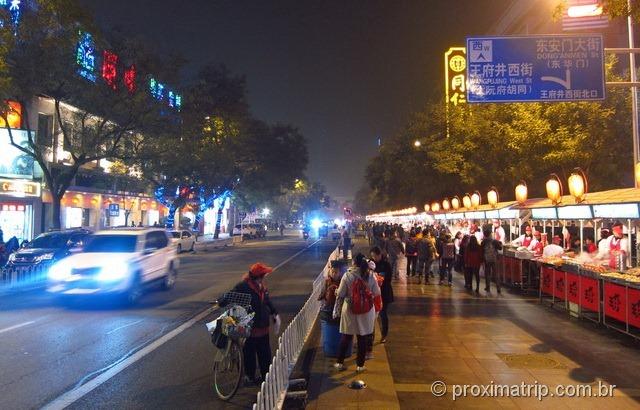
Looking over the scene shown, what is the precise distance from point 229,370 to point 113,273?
765 cm

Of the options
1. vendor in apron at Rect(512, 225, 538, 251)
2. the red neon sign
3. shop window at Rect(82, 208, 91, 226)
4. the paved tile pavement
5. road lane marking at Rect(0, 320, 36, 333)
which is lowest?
road lane marking at Rect(0, 320, 36, 333)

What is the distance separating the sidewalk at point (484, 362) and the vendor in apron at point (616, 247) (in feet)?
5.90

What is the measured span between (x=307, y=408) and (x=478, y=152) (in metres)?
23.5

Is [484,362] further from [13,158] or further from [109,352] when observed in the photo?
[13,158]

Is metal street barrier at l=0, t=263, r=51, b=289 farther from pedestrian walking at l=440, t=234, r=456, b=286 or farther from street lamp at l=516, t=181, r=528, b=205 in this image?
street lamp at l=516, t=181, r=528, b=205

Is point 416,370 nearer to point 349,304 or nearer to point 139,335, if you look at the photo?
point 349,304

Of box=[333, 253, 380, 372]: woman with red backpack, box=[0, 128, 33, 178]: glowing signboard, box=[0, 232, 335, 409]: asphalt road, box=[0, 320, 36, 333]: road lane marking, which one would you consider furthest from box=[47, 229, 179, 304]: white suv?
box=[0, 128, 33, 178]: glowing signboard

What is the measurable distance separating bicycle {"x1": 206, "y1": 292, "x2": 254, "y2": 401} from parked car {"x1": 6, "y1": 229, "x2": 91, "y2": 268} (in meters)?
14.1

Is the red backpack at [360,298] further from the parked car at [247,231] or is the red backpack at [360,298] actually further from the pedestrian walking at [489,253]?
the parked car at [247,231]

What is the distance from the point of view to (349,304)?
22.8 feet

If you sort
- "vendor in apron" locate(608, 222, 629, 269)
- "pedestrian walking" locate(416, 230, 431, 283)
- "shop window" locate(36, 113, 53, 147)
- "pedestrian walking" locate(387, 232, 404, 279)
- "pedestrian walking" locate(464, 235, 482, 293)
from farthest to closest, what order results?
"shop window" locate(36, 113, 53, 147)
"pedestrian walking" locate(387, 232, 404, 279)
"pedestrian walking" locate(416, 230, 431, 283)
"pedestrian walking" locate(464, 235, 482, 293)
"vendor in apron" locate(608, 222, 629, 269)

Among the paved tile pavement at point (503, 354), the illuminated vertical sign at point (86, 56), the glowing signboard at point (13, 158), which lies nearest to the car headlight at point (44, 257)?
the illuminated vertical sign at point (86, 56)

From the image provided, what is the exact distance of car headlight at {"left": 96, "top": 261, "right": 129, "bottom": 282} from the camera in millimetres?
12758

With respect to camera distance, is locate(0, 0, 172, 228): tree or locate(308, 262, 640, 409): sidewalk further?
locate(0, 0, 172, 228): tree
